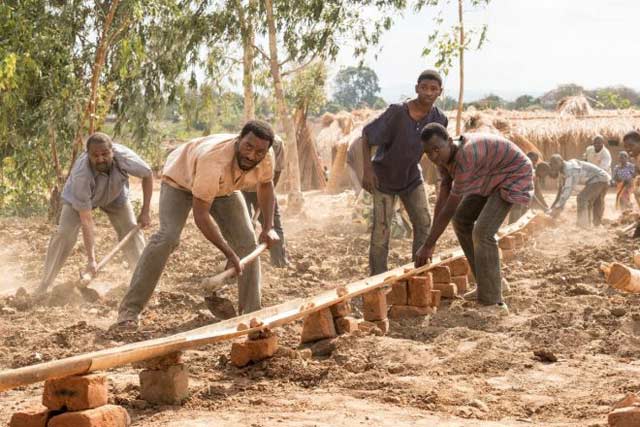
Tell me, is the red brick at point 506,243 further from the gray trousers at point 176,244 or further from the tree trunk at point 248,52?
the tree trunk at point 248,52

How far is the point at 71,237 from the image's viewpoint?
7711mm

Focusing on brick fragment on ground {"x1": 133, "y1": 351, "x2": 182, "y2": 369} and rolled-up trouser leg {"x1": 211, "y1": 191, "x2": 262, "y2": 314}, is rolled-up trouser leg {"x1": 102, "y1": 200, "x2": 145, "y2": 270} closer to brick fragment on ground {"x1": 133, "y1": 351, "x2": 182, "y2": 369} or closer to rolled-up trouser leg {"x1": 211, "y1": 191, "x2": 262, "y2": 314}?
rolled-up trouser leg {"x1": 211, "y1": 191, "x2": 262, "y2": 314}

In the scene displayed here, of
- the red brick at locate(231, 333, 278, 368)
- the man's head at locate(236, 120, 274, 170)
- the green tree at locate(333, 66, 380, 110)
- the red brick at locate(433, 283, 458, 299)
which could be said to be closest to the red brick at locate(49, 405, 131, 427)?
the red brick at locate(231, 333, 278, 368)

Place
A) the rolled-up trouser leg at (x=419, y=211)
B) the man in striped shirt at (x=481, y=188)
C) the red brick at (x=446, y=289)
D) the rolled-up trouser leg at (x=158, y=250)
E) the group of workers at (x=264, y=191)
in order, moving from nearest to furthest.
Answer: the group of workers at (x=264, y=191) → the rolled-up trouser leg at (x=158, y=250) → the man in striped shirt at (x=481, y=188) → the red brick at (x=446, y=289) → the rolled-up trouser leg at (x=419, y=211)

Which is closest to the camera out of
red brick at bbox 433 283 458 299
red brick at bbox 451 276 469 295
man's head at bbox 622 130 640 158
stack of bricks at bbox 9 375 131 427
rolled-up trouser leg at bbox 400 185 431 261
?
stack of bricks at bbox 9 375 131 427

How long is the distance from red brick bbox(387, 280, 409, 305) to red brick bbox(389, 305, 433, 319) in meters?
0.04

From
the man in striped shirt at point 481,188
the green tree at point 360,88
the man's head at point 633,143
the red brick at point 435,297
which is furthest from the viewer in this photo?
the green tree at point 360,88

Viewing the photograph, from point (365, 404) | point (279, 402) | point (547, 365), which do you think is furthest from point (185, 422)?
point (547, 365)

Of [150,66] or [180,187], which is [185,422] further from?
[150,66]

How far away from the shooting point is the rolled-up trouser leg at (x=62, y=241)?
7.64 meters

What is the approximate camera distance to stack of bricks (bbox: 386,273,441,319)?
257 inches

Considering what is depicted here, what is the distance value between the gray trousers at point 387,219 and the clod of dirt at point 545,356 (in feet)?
7.70

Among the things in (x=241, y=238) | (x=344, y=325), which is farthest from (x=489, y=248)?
(x=241, y=238)

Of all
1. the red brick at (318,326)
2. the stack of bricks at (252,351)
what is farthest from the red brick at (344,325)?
the stack of bricks at (252,351)
